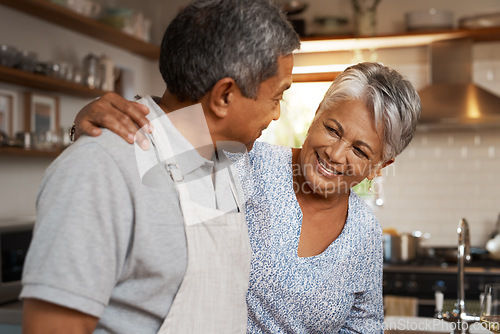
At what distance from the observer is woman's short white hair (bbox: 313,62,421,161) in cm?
168

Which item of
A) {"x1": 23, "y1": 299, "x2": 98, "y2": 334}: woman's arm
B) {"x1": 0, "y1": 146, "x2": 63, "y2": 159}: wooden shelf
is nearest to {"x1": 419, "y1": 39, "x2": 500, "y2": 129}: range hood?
{"x1": 0, "y1": 146, "x2": 63, "y2": 159}: wooden shelf

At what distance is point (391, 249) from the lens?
433 centimetres

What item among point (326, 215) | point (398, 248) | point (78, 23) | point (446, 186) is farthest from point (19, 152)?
point (446, 186)

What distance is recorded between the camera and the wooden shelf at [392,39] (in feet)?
14.7

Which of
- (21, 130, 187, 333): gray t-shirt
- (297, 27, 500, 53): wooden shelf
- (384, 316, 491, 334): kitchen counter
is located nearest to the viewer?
(21, 130, 187, 333): gray t-shirt

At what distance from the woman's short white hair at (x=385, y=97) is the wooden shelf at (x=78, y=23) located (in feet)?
7.24

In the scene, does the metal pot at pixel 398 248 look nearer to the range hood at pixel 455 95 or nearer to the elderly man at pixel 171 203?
the range hood at pixel 455 95

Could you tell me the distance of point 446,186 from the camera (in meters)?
4.90

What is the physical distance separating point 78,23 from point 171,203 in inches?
120

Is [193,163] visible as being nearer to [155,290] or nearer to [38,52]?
[155,290]

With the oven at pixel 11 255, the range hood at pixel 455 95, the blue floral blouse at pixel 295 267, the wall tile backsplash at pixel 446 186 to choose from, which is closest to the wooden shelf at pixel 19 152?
the oven at pixel 11 255

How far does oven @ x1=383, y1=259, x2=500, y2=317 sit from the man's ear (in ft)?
10.8

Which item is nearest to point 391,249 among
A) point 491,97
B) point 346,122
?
point 491,97

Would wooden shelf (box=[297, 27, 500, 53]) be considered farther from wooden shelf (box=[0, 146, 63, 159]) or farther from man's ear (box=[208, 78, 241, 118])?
man's ear (box=[208, 78, 241, 118])
